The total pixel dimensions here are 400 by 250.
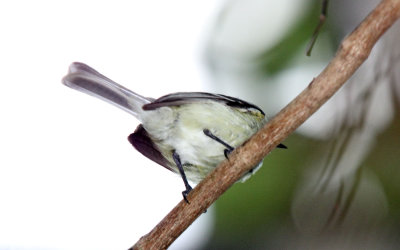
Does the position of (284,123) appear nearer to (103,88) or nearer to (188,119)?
(188,119)

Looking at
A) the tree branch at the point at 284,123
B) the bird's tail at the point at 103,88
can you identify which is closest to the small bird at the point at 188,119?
the bird's tail at the point at 103,88

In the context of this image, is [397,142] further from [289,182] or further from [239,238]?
[239,238]

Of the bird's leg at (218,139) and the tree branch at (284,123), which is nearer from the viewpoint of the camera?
the tree branch at (284,123)

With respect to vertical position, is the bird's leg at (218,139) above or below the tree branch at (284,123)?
above

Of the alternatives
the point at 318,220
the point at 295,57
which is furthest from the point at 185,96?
the point at 318,220

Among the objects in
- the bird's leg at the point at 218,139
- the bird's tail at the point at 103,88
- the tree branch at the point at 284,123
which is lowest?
the tree branch at the point at 284,123

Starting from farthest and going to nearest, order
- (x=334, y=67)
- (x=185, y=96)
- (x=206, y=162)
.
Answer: (x=206, y=162)
(x=185, y=96)
(x=334, y=67)

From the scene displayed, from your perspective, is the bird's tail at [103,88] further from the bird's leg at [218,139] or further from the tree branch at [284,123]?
the tree branch at [284,123]

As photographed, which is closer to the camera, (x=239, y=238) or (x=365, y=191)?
(x=365, y=191)

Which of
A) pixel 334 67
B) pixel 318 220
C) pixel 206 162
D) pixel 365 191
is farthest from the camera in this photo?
pixel 206 162
